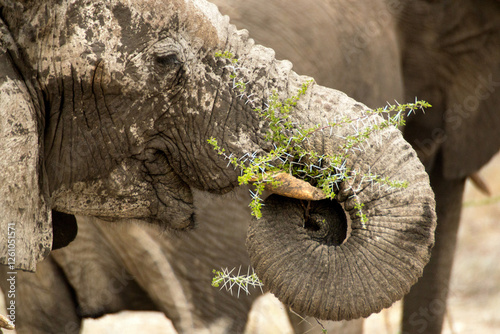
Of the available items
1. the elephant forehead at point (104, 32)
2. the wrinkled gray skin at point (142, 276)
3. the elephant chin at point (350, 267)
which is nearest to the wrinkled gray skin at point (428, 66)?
the wrinkled gray skin at point (142, 276)

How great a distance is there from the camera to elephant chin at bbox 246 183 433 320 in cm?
179

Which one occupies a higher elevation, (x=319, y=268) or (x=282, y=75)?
(x=282, y=75)

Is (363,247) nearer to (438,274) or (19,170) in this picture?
(19,170)

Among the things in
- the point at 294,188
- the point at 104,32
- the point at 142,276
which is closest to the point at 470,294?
the point at 142,276

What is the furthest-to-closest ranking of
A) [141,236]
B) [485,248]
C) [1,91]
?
[485,248] < [141,236] < [1,91]

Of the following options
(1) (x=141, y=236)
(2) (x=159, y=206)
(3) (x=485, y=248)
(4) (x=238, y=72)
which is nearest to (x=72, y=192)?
(2) (x=159, y=206)

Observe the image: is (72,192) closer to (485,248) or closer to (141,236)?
(141,236)

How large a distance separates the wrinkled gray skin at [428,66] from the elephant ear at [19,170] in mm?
1302

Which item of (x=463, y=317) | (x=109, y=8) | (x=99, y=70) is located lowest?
(x=463, y=317)

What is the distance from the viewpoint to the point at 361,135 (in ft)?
6.03

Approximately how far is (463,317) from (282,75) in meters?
3.96

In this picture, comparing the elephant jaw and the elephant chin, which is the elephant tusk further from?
the elephant jaw

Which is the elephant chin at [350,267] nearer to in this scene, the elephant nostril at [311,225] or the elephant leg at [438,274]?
the elephant nostril at [311,225]

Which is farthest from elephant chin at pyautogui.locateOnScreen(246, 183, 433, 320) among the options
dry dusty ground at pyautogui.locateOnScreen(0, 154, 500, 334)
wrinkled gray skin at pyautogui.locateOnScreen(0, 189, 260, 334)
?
dry dusty ground at pyautogui.locateOnScreen(0, 154, 500, 334)
